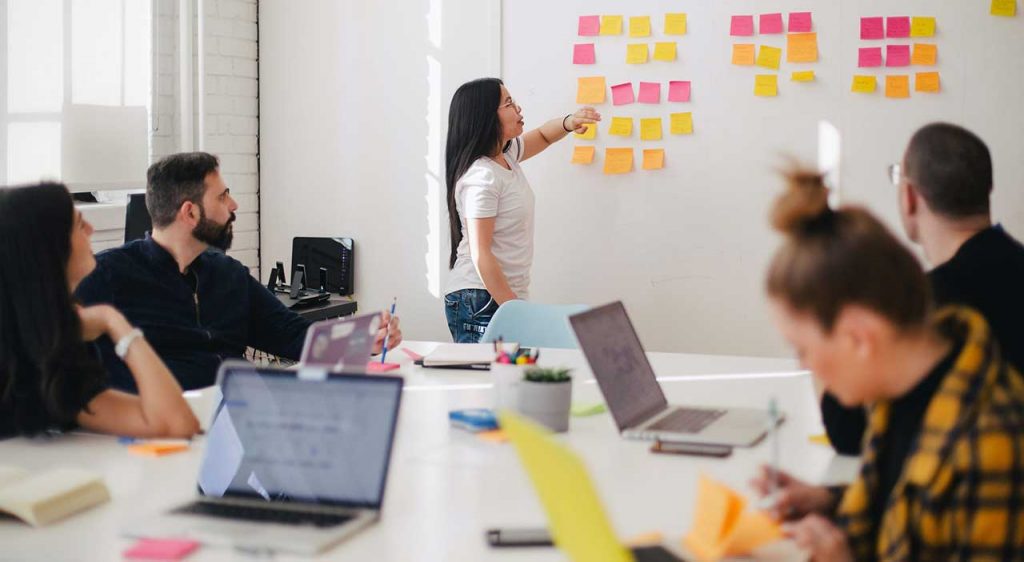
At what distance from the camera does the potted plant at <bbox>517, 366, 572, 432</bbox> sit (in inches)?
83.5

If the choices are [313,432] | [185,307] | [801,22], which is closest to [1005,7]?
[801,22]

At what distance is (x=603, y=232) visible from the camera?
4.39 meters

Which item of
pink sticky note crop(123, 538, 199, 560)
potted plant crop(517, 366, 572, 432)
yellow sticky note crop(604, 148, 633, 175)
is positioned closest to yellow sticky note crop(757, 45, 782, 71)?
yellow sticky note crop(604, 148, 633, 175)

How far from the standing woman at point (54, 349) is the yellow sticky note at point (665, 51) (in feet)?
8.72

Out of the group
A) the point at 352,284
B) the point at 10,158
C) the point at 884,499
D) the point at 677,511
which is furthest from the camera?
the point at 352,284

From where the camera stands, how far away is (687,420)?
2209 millimetres

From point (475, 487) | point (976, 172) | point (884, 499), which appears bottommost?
point (475, 487)

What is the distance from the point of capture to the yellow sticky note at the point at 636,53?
4.25 metres

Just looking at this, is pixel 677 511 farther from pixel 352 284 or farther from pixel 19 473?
pixel 352 284

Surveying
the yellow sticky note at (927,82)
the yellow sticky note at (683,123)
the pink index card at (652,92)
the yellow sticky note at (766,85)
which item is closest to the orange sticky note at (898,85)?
the yellow sticky note at (927,82)

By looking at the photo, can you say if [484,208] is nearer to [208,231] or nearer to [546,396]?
[208,231]

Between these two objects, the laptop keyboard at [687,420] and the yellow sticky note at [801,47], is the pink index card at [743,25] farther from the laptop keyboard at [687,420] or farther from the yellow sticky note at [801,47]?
the laptop keyboard at [687,420]

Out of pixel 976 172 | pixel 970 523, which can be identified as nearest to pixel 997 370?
pixel 970 523

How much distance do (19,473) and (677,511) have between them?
41.0 inches
